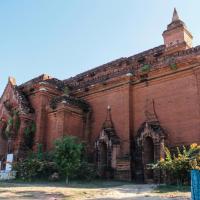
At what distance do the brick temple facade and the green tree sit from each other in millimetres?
3183

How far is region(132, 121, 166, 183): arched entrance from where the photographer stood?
17.1 meters

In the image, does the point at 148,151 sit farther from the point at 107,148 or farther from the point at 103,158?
the point at 103,158

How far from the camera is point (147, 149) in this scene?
59.3 feet

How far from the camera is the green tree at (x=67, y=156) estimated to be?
16.2 m

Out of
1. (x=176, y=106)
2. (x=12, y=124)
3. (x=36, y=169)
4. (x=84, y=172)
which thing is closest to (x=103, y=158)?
(x=84, y=172)

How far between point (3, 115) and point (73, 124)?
5.91 m

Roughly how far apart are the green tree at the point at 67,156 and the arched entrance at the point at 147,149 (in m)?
3.71

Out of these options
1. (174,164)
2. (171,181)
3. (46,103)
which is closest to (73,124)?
(46,103)

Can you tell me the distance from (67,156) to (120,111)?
5.23m

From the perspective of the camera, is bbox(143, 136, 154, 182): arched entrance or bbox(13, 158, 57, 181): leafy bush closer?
bbox(13, 158, 57, 181): leafy bush

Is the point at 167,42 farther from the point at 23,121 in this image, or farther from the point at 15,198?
the point at 15,198

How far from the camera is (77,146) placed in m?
16.8

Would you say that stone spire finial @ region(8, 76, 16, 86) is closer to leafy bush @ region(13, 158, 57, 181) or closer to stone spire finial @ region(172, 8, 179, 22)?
leafy bush @ region(13, 158, 57, 181)

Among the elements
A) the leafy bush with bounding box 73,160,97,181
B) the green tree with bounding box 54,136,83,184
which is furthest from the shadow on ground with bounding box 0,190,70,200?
the leafy bush with bounding box 73,160,97,181
